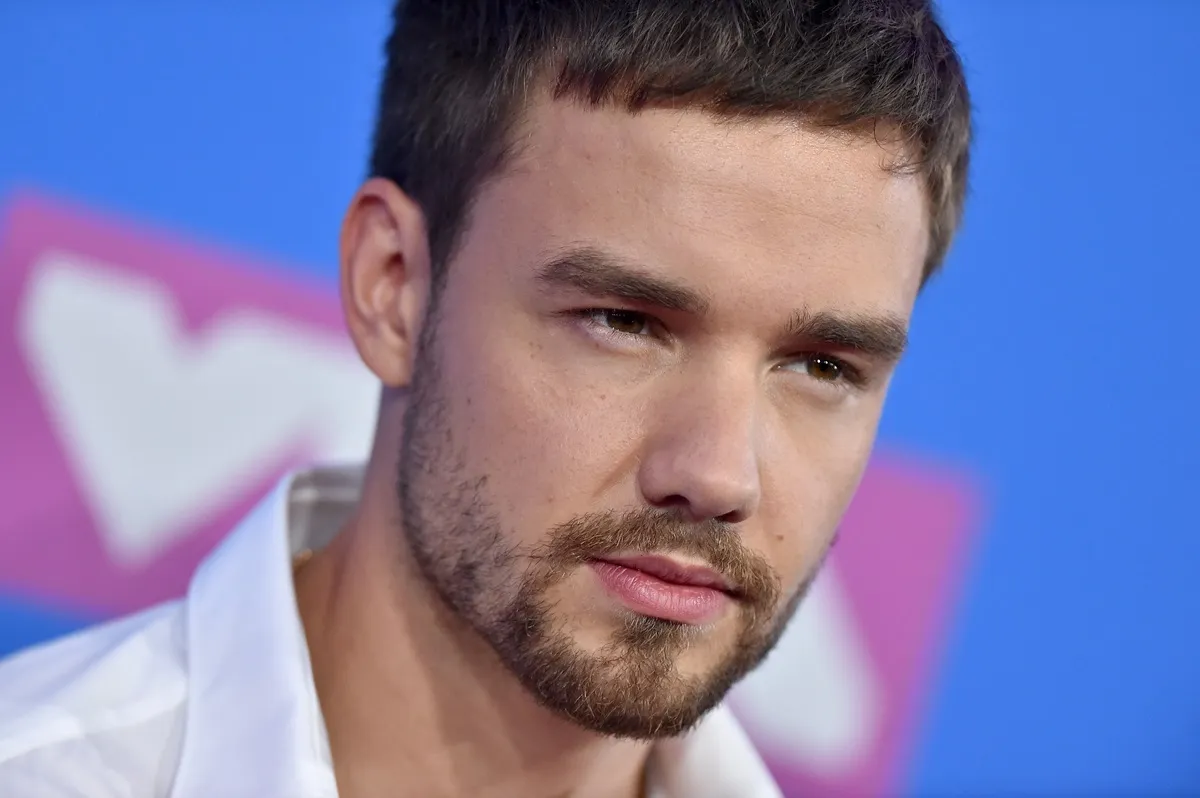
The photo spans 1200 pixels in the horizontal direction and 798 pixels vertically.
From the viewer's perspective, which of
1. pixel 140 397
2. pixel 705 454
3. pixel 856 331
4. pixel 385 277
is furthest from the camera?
pixel 140 397

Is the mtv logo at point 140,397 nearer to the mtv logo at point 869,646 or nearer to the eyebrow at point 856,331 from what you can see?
the mtv logo at point 869,646

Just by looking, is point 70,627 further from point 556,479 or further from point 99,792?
point 556,479

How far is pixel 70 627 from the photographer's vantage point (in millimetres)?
1864

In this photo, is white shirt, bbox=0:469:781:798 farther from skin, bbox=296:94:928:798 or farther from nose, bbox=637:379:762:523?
nose, bbox=637:379:762:523

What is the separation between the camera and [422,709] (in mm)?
1423

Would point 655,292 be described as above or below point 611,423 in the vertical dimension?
above

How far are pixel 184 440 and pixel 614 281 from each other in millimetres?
937

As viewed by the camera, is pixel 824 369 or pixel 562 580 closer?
pixel 562 580

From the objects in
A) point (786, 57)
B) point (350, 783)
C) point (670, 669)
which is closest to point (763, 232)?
point (786, 57)

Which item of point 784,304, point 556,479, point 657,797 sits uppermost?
point 784,304

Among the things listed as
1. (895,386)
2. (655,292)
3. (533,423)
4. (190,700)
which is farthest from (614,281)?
(895,386)

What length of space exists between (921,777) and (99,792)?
140 centimetres

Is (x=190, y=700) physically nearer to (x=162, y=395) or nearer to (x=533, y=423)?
(x=533, y=423)

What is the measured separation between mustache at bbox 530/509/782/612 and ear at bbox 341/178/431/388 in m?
0.31
